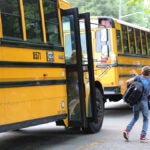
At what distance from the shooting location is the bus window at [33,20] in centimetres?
826

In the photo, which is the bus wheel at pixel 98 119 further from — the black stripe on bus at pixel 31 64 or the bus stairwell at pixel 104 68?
the bus stairwell at pixel 104 68

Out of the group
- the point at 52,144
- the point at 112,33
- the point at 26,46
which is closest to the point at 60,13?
the point at 26,46

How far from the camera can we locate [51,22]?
921cm

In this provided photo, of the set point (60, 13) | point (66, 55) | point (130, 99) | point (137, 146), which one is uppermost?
point (60, 13)

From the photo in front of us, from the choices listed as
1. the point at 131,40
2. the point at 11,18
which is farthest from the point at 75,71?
the point at 131,40

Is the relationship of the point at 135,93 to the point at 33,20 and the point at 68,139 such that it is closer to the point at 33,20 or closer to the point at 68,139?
the point at 68,139

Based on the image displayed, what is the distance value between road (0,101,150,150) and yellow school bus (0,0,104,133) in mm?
350

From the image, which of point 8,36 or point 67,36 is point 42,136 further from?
point 8,36

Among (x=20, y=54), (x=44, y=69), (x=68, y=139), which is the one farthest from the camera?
(x=68, y=139)

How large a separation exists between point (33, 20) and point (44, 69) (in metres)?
0.88

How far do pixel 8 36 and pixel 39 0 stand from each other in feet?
4.46

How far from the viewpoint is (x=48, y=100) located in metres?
8.77

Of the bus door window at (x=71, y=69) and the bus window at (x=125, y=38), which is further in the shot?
the bus window at (x=125, y=38)

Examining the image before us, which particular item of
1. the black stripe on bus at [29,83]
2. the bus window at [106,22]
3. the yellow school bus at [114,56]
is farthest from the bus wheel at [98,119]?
the bus window at [106,22]
